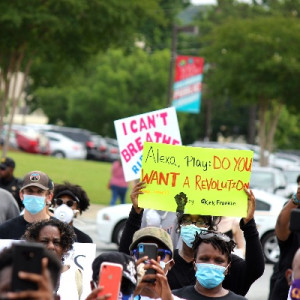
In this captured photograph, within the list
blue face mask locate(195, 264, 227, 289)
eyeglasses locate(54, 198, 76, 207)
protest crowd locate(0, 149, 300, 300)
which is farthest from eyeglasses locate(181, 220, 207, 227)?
eyeglasses locate(54, 198, 76, 207)

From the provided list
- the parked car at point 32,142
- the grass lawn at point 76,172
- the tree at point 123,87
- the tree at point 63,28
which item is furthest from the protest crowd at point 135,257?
the tree at point 123,87

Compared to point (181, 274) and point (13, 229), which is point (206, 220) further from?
point (13, 229)

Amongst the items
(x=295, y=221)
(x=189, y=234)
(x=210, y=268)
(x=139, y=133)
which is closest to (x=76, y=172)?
(x=139, y=133)

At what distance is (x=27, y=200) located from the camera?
8.12 m

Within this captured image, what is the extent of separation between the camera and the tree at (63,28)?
2184cm

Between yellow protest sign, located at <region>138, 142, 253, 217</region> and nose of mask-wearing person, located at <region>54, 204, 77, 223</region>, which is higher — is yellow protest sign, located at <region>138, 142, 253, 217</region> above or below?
above

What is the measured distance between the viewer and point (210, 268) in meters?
6.07

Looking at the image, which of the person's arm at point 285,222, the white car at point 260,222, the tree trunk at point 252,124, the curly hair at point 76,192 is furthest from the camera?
the tree trunk at point 252,124

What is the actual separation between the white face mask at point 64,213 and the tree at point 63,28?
12.8 meters

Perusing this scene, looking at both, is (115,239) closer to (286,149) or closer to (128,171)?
(128,171)

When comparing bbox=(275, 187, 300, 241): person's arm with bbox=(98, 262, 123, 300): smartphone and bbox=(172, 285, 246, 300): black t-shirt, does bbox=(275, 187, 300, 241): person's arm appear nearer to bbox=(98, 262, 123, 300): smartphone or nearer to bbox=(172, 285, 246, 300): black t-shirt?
bbox=(172, 285, 246, 300): black t-shirt

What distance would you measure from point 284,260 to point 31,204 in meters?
1.90

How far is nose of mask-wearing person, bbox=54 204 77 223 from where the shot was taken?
28.8 ft

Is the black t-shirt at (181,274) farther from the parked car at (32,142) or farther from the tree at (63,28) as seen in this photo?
the parked car at (32,142)
